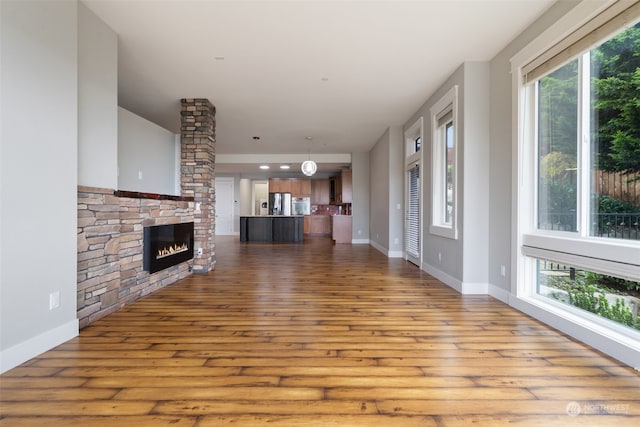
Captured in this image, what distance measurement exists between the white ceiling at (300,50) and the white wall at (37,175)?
0.81 meters

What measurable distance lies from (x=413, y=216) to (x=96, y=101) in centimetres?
494

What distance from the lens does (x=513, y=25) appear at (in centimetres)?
304

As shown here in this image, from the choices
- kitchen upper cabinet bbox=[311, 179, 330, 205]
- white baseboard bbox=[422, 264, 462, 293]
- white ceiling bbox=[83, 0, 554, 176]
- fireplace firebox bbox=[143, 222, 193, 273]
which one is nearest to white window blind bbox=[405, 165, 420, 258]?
white baseboard bbox=[422, 264, 462, 293]

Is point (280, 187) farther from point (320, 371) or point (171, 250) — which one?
point (320, 371)

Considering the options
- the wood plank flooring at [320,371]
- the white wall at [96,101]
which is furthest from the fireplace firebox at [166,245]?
the white wall at [96,101]

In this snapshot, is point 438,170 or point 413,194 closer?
point 438,170

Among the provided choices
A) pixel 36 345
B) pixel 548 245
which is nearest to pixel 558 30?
pixel 548 245

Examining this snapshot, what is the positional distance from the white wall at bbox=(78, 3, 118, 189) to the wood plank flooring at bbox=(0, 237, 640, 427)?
4.22 ft

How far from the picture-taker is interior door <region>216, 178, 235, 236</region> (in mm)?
12477

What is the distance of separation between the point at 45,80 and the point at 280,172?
10657mm

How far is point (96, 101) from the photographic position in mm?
2879

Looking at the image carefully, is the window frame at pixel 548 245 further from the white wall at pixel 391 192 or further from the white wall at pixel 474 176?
the white wall at pixel 391 192

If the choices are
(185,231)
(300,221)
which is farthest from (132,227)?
(300,221)

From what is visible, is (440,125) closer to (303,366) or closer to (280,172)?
(303,366)
